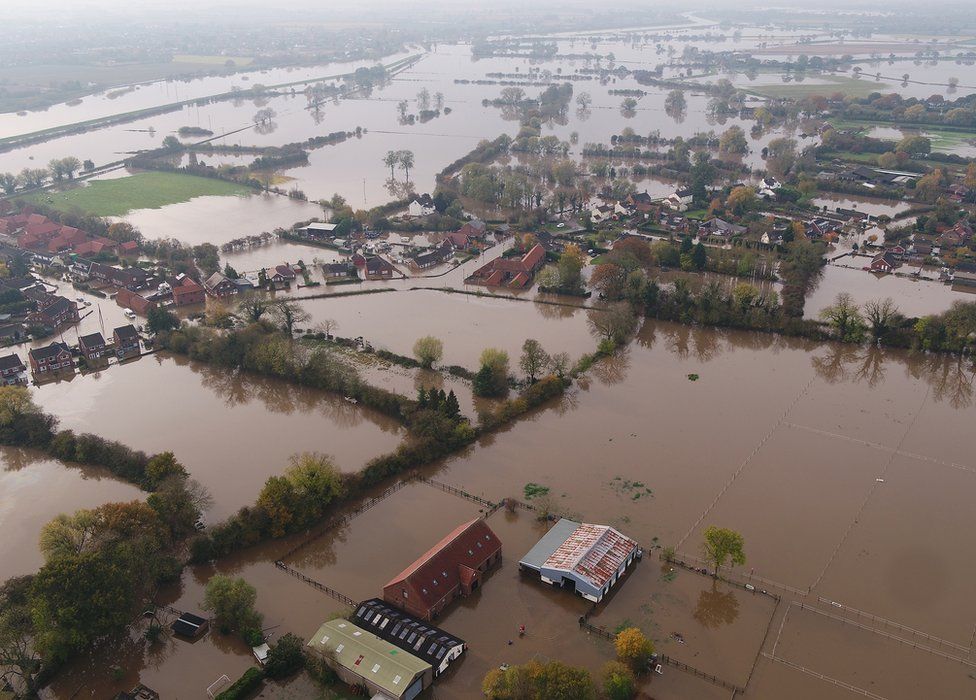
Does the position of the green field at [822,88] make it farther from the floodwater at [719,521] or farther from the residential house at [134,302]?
the residential house at [134,302]

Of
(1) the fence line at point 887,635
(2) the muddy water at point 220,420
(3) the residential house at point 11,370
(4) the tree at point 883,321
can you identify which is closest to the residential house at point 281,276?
(2) the muddy water at point 220,420

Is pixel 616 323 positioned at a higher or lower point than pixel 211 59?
lower

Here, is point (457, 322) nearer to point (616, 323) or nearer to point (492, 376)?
point (492, 376)

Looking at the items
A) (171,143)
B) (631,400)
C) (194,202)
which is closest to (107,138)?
(171,143)

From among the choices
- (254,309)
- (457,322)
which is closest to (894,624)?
(457,322)

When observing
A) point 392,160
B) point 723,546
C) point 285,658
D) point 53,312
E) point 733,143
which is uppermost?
point 392,160

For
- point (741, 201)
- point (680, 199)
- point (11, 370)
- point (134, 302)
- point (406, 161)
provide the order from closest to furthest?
point (11, 370) → point (134, 302) → point (741, 201) → point (680, 199) → point (406, 161)
